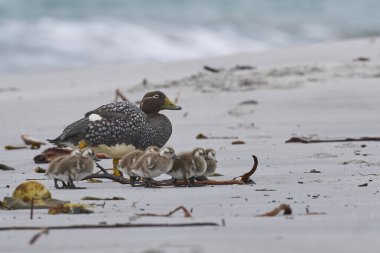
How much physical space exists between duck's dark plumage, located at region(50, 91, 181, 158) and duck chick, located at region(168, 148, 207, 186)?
1.12 metres

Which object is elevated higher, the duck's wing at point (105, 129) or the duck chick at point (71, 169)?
the duck's wing at point (105, 129)

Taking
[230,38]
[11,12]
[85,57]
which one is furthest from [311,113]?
[11,12]

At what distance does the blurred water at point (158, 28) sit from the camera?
24797mm

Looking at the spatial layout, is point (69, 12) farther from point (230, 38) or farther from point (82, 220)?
point (82, 220)

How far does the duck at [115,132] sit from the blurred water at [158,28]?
15857 mm

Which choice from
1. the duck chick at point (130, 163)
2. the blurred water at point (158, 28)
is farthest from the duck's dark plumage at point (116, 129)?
the blurred water at point (158, 28)

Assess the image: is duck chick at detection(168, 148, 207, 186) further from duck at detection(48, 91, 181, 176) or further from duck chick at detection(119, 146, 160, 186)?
duck at detection(48, 91, 181, 176)

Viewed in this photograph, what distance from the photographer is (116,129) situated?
25.8 ft

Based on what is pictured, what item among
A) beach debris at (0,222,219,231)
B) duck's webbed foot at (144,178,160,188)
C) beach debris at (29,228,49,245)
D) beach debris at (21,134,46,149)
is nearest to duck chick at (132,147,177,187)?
duck's webbed foot at (144,178,160,188)

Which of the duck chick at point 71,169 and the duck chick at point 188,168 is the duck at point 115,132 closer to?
the duck chick at point 71,169

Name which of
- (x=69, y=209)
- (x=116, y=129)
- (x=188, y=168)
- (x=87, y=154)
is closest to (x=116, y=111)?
(x=116, y=129)

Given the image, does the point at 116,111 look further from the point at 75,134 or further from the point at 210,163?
the point at 210,163

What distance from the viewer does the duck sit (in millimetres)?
7836

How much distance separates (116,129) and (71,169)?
47.0 inches
